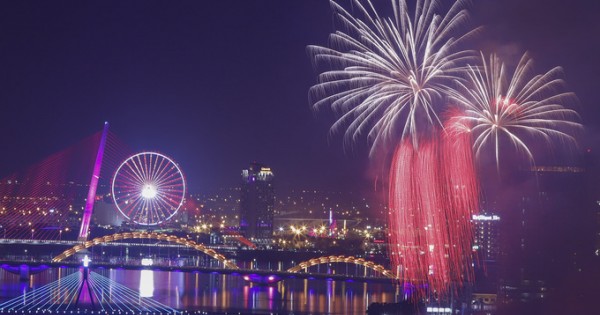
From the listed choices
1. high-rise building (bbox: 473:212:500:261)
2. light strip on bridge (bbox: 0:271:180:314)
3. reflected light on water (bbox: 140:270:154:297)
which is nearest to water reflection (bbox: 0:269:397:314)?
reflected light on water (bbox: 140:270:154:297)

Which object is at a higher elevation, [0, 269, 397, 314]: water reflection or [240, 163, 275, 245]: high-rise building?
[240, 163, 275, 245]: high-rise building

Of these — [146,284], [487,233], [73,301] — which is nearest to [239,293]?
[146,284]

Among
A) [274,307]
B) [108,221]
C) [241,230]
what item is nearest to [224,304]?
[274,307]

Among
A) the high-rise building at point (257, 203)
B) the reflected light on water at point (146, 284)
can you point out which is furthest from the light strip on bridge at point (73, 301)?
the high-rise building at point (257, 203)

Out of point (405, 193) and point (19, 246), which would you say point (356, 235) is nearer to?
point (19, 246)

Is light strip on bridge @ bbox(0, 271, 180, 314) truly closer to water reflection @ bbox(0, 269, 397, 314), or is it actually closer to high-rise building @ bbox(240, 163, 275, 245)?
water reflection @ bbox(0, 269, 397, 314)

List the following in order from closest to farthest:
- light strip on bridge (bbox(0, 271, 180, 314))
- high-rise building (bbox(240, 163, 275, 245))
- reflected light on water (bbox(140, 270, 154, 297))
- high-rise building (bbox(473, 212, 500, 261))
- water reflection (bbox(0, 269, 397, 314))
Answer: light strip on bridge (bbox(0, 271, 180, 314)) < water reflection (bbox(0, 269, 397, 314)) < reflected light on water (bbox(140, 270, 154, 297)) < high-rise building (bbox(473, 212, 500, 261)) < high-rise building (bbox(240, 163, 275, 245))

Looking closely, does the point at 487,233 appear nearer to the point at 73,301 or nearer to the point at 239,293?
the point at 239,293
